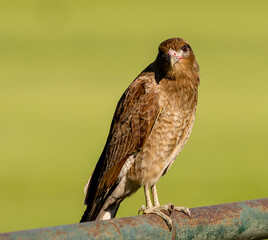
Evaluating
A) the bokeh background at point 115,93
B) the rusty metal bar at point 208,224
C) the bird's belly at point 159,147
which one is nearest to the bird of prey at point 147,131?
the bird's belly at point 159,147

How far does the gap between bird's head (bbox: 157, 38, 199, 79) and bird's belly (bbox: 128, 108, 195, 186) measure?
1.14 feet

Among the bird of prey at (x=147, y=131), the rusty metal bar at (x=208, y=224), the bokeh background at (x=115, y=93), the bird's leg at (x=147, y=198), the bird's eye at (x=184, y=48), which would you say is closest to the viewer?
the rusty metal bar at (x=208, y=224)

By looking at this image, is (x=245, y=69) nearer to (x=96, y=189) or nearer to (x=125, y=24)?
(x=125, y=24)

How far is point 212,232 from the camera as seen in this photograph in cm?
396

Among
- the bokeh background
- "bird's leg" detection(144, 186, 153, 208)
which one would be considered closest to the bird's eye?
"bird's leg" detection(144, 186, 153, 208)

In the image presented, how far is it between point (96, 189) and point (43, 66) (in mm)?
34545

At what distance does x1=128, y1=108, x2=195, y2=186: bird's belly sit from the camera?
6492 millimetres

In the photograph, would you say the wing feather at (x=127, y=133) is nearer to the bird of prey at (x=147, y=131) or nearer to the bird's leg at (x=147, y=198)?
the bird of prey at (x=147, y=131)

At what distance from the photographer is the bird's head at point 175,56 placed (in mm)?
6512

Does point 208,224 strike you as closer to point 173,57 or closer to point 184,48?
point 173,57

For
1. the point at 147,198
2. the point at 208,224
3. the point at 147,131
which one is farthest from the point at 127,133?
the point at 208,224

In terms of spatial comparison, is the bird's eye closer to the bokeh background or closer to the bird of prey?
the bird of prey

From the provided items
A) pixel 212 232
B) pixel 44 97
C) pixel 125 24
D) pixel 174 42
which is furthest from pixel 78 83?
pixel 212 232

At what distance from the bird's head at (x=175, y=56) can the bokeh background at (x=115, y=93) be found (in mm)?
A: 12423
